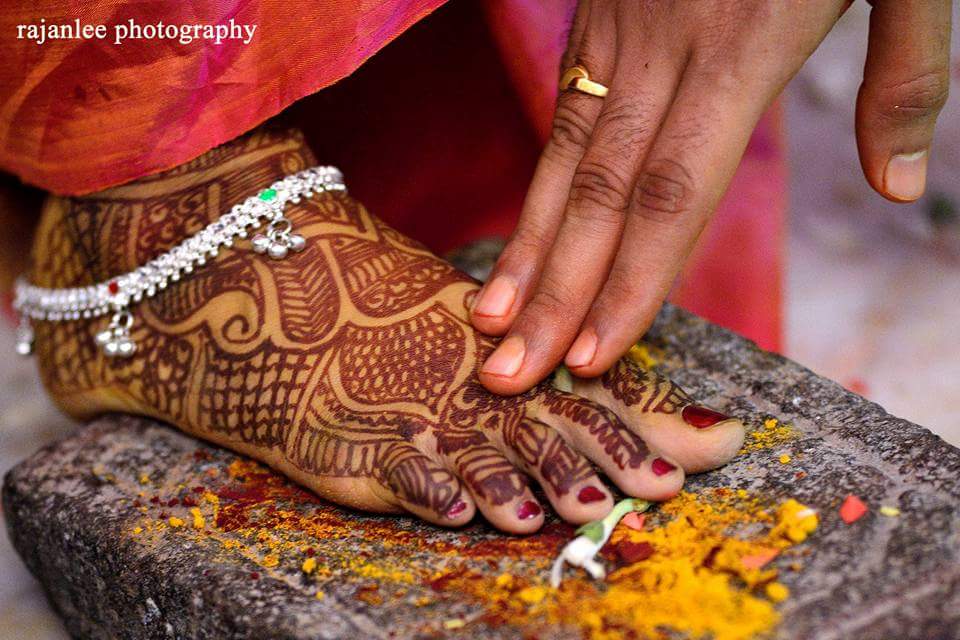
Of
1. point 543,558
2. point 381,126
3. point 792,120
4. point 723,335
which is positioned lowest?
point 543,558

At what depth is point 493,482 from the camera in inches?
40.5

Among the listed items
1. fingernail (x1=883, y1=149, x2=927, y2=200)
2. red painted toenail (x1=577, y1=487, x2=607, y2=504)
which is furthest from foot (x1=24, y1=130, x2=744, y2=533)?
fingernail (x1=883, y1=149, x2=927, y2=200)

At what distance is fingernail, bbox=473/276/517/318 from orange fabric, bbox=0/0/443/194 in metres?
0.35

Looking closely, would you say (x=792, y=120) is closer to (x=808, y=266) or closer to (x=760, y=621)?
(x=808, y=266)

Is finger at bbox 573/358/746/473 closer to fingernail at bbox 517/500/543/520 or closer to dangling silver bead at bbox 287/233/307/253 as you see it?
fingernail at bbox 517/500/543/520

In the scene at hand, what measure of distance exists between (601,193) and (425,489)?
404mm

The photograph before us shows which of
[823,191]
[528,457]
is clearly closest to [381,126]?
[528,457]

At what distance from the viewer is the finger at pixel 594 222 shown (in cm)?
112

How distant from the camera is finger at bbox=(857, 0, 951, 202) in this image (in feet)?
3.84

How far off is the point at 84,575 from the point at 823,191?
6.38ft

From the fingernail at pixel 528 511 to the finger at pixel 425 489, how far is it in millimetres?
64

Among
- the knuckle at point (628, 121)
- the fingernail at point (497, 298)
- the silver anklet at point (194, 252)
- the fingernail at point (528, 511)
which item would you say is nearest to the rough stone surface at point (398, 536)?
the fingernail at point (528, 511)

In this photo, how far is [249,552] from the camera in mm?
1078

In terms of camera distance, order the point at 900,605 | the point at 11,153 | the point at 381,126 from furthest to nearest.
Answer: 1. the point at 381,126
2. the point at 11,153
3. the point at 900,605
